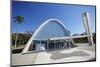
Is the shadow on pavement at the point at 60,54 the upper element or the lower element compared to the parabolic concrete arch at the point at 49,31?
lower

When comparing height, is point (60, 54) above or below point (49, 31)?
below

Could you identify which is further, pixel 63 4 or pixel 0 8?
pixel 63 4

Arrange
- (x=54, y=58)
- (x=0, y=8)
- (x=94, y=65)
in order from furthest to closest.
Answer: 1. (x=94, y=65)
2. (x=54, y=58)
3. (x=0, y=8)

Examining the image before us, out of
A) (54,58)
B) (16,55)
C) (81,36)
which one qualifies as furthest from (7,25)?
(81,36)

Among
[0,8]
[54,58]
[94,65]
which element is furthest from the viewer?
[94,65]

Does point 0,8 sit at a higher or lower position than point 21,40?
higher

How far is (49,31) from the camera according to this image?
103 inches

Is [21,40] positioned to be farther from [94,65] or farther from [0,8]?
[94,65]

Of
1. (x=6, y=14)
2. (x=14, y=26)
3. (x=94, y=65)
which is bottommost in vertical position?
(x=94, y=65)

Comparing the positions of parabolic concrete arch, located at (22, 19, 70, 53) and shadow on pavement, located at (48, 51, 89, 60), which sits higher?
parabolic concrete arch, located at (22, 19, 70, 53)

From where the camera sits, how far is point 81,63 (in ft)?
9.14

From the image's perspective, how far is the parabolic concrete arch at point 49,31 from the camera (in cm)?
256

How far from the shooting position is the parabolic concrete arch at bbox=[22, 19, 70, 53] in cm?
256

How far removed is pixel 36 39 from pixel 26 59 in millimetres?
297
